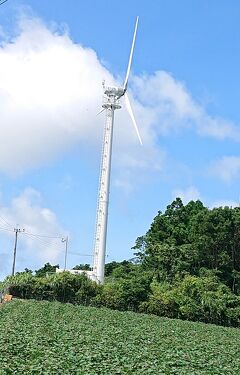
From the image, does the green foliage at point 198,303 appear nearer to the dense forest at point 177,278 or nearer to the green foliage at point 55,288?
the dense forest at point 177,278

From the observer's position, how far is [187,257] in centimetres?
7612

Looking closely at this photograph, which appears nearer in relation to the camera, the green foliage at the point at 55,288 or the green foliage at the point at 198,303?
the green foliage at the point at 198,303

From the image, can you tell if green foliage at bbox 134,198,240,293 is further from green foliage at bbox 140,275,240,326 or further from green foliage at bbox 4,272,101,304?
green foliage at bbox 4,272,101,304

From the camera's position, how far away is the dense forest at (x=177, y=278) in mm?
60594

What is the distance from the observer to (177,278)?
7331 cm

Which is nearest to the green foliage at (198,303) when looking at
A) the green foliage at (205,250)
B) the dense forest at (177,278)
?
the dense forest at (177,278)

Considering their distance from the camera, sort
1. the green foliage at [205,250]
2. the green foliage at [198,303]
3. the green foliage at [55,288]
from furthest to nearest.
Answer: the green foliage at [205,250] < the green foliage at [55,288] < the green foliage at [198,303]

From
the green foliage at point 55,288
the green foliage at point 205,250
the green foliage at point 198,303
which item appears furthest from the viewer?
the green foliage at point 205,250

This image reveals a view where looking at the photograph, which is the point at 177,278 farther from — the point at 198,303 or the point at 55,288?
the point at 55,288

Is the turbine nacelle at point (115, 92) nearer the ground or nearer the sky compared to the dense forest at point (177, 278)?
nearer the sky

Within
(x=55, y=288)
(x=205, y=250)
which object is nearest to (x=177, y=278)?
(x=205, y=250)

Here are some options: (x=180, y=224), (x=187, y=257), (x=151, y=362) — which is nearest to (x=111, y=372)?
(x=151, y=362)

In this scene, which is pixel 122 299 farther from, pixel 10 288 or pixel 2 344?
pixel 2 344

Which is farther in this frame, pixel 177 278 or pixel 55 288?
pixel 177 278
